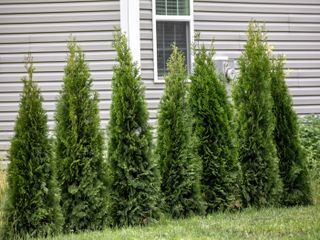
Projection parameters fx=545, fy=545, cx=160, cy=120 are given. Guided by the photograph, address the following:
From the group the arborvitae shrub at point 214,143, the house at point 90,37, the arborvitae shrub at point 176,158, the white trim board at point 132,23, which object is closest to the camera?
the arborvitae shrub at point 176,158

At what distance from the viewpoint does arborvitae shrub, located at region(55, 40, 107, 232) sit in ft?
19.6

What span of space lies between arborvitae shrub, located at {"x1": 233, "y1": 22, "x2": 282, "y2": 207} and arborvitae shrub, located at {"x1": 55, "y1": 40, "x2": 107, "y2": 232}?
1959 millimetres

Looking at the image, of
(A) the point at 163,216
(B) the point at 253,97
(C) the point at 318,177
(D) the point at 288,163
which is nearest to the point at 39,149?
(A) the point at 163,216

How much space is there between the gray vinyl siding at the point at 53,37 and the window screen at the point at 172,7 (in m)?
0.75

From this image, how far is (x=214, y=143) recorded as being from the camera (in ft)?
22.2

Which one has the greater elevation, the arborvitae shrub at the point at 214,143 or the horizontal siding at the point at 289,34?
the horizontal siding at the point at 289,34

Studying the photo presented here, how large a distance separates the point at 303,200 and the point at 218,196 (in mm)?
1228

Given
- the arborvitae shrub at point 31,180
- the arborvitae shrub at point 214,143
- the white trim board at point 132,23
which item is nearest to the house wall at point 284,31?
the white trim board at point 132,23

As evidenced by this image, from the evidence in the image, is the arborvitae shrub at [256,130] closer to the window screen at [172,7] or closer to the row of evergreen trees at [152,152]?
the row of evergreen trees at [152,152]

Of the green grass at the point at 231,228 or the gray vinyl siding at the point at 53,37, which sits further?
the gray vinyl siding at the point at 53,37

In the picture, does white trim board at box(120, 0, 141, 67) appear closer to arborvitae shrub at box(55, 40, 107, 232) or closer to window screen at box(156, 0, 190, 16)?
window screen at box(156, 0, 190, 16)

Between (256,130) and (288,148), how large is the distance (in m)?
0.58

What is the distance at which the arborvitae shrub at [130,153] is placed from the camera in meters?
6.17

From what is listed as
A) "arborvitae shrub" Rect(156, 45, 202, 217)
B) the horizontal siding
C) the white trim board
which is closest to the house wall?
the horizontal siding
